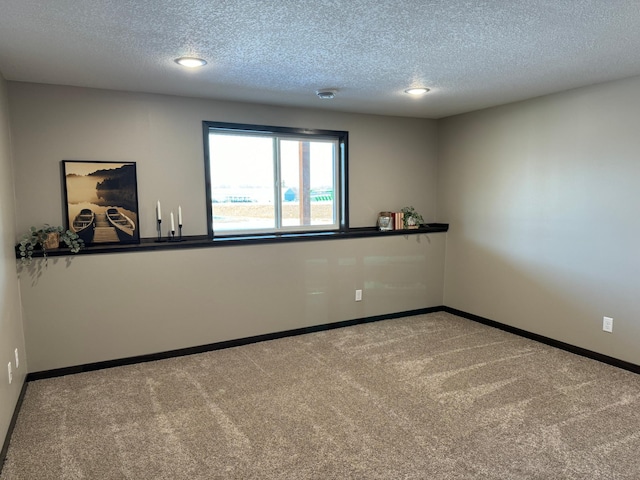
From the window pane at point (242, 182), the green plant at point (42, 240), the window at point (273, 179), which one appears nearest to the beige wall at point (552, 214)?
A: the window at point (273, 179)

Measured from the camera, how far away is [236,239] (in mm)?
3902

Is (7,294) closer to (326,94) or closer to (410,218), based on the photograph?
(326,94)

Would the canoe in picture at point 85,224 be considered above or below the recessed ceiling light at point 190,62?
below

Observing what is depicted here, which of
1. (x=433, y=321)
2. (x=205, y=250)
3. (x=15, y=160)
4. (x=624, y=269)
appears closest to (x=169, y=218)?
(x=205, y=250)

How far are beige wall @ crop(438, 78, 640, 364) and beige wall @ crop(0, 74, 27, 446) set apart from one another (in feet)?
13.8

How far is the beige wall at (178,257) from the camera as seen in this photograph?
327cm

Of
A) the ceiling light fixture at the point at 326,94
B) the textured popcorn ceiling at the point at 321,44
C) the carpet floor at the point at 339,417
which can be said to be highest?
the ceiling light fixture at the point at 326,94

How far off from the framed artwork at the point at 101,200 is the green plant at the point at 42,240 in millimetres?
121

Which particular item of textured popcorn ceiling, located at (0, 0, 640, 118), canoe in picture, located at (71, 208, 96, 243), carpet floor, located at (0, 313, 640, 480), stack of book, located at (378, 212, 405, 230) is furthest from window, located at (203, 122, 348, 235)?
carpet floor, located at (0, 313, 640, 480)

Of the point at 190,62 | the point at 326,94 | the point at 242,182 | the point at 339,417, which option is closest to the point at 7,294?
the point at 190,62

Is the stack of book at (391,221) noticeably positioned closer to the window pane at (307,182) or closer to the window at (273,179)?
the window at (273,179)

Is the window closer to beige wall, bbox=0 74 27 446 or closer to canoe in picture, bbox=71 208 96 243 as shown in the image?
canoe in picture, bbox=71 208 96 243

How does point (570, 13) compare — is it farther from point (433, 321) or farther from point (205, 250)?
point (433, 321)

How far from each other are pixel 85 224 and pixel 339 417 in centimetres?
249
